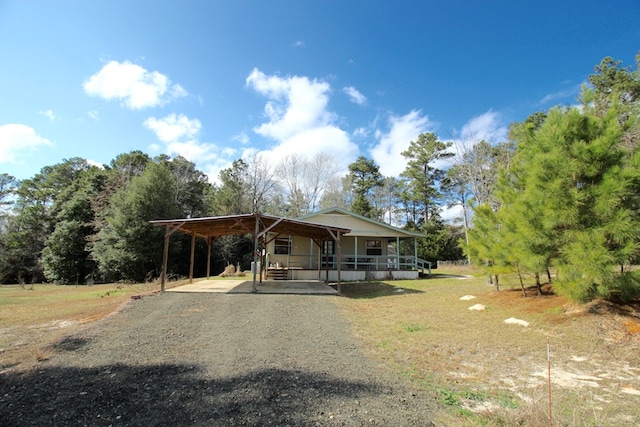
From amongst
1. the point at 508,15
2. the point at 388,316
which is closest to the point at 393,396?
the point at 388,316

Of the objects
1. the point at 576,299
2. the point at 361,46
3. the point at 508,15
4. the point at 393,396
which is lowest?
the point at 393,396

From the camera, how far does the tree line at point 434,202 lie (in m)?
6.55

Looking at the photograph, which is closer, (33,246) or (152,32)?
(152,32)

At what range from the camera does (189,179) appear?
36.1 metres

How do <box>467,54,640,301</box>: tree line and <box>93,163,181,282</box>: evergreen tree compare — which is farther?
<box>93,163,181,282</box>: evergreen tree

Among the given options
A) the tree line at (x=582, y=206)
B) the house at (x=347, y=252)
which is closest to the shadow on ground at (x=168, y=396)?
the tree line at (x=582, y=206)

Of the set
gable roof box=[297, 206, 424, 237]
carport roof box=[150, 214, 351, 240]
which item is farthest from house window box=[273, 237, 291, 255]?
carport roof box=[150, 214, 351, 240]

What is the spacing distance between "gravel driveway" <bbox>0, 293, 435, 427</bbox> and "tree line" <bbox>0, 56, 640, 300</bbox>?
17.0 ft

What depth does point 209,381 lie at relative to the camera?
159 inches

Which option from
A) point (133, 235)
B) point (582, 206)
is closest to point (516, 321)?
point (582, 206)

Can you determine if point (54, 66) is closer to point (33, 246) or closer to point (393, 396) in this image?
point (393, 396)

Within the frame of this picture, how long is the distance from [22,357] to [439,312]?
9017mm

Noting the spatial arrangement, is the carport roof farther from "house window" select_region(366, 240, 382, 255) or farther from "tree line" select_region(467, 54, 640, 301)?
"tree line" select_region(467, 54, 640, 301)

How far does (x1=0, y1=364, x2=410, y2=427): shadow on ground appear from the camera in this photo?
3.10 metres
